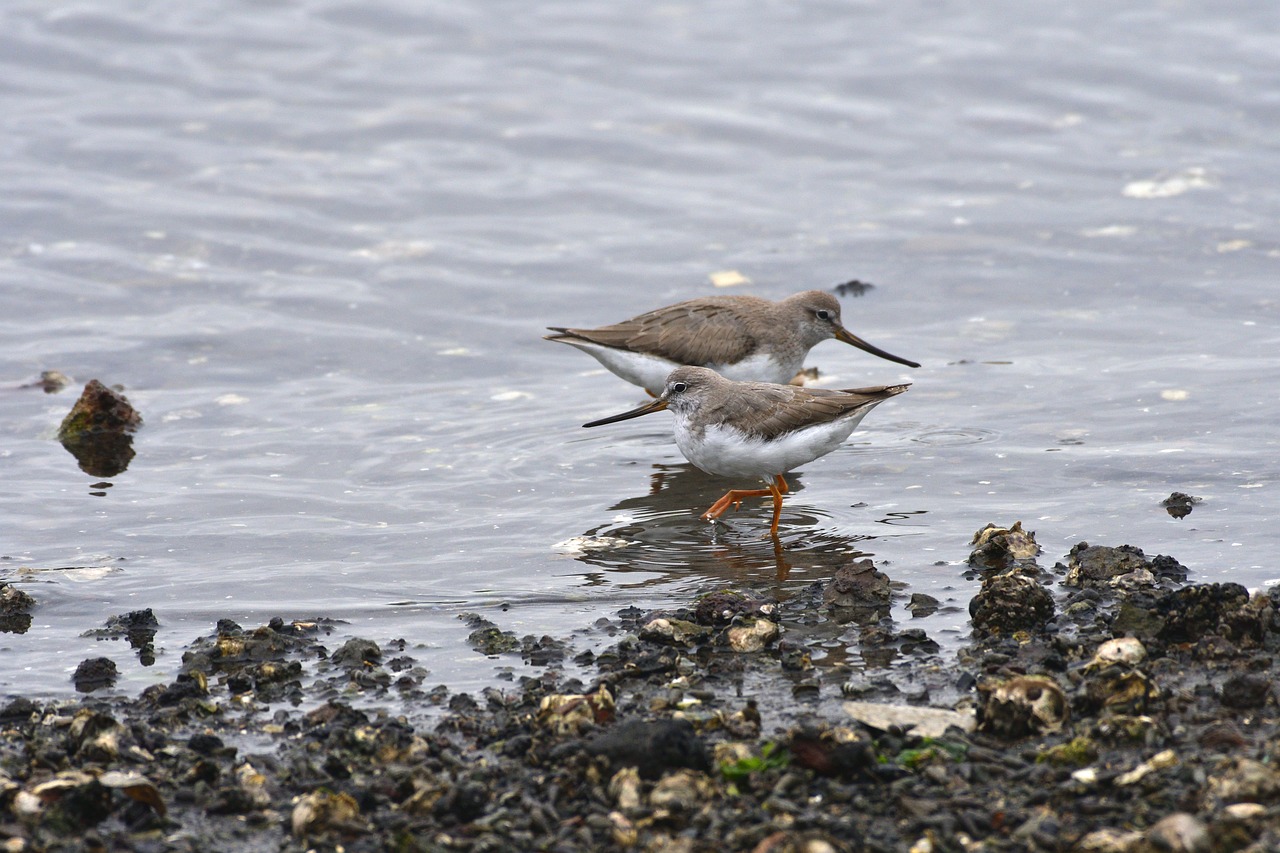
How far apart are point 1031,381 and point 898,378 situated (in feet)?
3.66

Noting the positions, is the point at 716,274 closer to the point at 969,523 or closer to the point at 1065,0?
the point at 969,523

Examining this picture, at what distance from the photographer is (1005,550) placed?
7809mm

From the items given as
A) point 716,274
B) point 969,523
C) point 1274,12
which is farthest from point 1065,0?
point 969,523

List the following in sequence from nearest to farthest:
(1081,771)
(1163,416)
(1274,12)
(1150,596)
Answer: (1081,771) → (1150,596) → (1163,416) → (1274,12)

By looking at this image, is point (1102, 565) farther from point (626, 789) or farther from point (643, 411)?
point (643, 411)

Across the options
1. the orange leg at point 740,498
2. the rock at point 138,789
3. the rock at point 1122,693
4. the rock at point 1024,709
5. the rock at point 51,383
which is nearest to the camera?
the rock at point 138,789

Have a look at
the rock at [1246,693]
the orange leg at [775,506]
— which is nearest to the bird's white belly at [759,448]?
the orange leg at [775,506]

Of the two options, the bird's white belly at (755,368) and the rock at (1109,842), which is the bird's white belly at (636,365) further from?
the rock at (1109,842)

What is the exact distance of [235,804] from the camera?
520 centimetres

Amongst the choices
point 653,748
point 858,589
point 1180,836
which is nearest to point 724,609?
point 858,589

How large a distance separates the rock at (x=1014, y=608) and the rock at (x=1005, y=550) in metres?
1.00

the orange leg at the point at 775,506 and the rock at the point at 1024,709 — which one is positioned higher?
the orange leg at the point at 775,506

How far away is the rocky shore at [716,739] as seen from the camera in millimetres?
4883

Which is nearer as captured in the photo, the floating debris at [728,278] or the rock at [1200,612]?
the rock at [1200,612]
